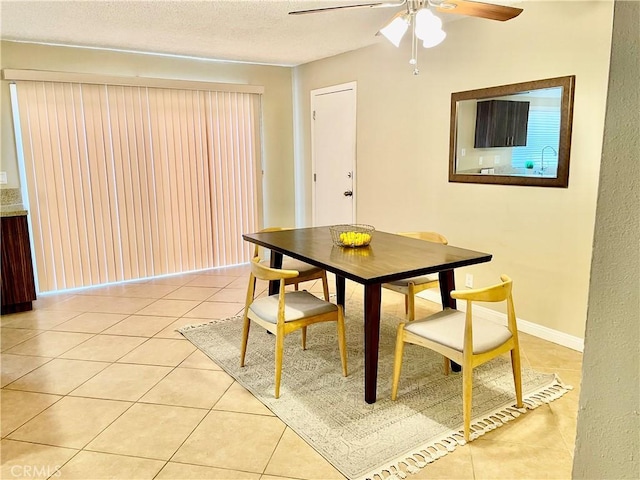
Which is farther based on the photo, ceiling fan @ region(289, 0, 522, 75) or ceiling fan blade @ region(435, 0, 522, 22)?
ceiling fan blade @ region(435, 0, 522, 22)

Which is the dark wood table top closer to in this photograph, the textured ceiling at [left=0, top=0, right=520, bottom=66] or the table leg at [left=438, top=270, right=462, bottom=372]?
the table leg at [left=438, top=270, right=462, bottom=372]

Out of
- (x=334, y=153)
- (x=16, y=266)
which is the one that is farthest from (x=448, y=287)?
(x=16, y=266)

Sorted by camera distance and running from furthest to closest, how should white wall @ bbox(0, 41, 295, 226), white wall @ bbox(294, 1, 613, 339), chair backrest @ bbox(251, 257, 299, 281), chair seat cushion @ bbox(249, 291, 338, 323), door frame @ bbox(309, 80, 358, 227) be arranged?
door frame @ bbox(309, 80, 358, 227) → white wall @ bbox(0, 41, 295, 226) → white wall @ bbox(294, 1, 613, 339) → chair seat cushion @ bbox(249, 291, 338, 323) → chair backrest @ bbox(251, 257, 299, 281)

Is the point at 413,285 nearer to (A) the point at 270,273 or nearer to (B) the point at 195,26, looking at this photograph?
(A) the point at 270,273

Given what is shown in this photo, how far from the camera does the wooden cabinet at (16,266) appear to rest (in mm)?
3844

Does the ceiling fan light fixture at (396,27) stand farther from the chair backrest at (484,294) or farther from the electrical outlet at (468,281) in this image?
the electrical outlet at (468,281)

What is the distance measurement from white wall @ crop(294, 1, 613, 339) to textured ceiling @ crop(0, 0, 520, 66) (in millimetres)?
290

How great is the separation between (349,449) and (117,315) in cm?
262

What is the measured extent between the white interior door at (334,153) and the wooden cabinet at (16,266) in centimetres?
301

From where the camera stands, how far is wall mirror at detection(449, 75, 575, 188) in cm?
304

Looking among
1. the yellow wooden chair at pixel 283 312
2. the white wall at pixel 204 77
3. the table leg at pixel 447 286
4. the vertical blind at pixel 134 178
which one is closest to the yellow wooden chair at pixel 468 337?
the table leg at pixel 447 286

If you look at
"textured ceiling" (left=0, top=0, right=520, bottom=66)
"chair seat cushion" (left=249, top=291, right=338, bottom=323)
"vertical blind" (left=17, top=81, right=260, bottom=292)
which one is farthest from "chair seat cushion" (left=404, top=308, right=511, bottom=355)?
"vertical blind" (left=17, top=81, right=260, bottom=292)

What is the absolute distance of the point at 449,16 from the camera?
353 centimetres

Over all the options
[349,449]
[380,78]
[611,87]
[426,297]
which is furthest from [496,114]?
[611,87]
